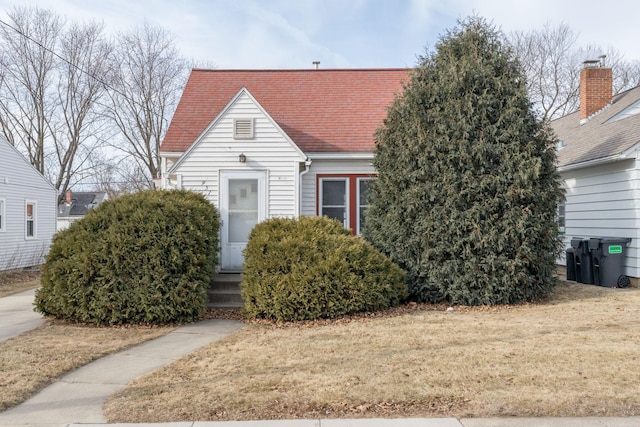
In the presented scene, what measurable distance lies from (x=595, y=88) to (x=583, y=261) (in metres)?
7.18

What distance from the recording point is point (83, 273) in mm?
8047

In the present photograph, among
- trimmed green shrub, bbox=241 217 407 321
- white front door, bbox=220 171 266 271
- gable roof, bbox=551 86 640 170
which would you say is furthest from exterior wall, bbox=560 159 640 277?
white front door, bbox=220 171 266 271

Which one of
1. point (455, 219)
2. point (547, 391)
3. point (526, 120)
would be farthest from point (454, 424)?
point (526, 120)

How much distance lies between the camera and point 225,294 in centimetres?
948

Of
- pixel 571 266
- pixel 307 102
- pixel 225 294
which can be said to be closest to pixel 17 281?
pixel 225 294

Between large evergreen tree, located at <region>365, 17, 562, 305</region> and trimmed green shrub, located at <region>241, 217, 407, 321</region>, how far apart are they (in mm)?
1032

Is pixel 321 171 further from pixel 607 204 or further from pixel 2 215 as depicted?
pixel 2 215

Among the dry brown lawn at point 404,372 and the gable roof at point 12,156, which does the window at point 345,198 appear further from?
the gable roof at point 12,156

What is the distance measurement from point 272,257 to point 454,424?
4.88m

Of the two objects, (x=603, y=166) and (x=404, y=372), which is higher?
(x=603, y=166)

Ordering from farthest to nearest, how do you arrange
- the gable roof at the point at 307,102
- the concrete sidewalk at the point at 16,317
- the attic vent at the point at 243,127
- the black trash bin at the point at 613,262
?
the gable roof at the point at 307,102 → the black trash bin at the point at 613,262 → the attic vent at the point at 243,127 → the concrete sidewalk at the point at 16,317

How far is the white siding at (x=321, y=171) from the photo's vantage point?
11875mm

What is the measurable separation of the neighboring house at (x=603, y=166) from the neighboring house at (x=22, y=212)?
A: 1652 centimetres

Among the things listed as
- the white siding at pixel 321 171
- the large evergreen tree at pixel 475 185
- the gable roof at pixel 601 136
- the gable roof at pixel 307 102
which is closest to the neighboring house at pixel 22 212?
the gable roof at pixel 307 102
